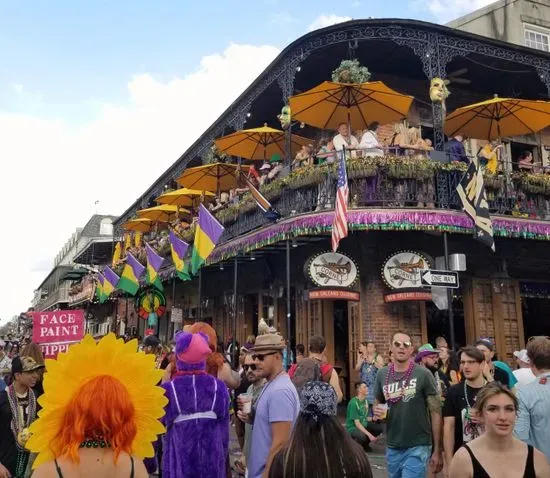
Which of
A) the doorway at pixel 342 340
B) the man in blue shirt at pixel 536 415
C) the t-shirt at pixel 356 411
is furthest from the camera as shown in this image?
the doorway at pixel 342 340

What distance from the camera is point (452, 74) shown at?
15.6 m

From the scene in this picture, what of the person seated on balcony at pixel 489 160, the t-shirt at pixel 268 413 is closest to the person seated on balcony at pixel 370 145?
the person seated on balcony at pixel 489 160

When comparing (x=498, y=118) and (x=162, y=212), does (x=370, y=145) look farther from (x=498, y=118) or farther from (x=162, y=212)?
(x=162, y=212)

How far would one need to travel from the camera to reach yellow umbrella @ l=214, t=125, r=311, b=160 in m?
15.4

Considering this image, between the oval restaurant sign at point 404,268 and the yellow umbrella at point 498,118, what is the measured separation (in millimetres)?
3822

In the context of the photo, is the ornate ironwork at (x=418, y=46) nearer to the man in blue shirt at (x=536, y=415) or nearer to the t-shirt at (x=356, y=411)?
the t-shirt at (x=356, y=411)

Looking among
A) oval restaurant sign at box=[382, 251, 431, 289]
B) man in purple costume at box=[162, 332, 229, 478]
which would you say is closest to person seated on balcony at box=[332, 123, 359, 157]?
oval restaurant sign at box=[382, 251, 431, 289]

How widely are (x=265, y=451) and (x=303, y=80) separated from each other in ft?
46.6

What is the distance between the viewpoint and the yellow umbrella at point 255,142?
50.4 feet

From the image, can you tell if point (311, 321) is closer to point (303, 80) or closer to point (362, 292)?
point (362, 292)

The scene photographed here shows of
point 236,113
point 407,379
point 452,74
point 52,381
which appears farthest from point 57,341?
point 452,74

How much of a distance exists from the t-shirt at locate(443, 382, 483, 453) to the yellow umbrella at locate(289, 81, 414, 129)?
8.65 m

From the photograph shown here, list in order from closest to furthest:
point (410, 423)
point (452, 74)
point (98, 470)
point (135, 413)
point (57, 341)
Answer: point (98, 470) → point (135, 413) → point (410, 423) → point (57, 341) → point (452, 74)

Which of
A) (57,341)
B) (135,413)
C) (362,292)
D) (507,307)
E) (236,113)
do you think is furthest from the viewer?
(236,113)
